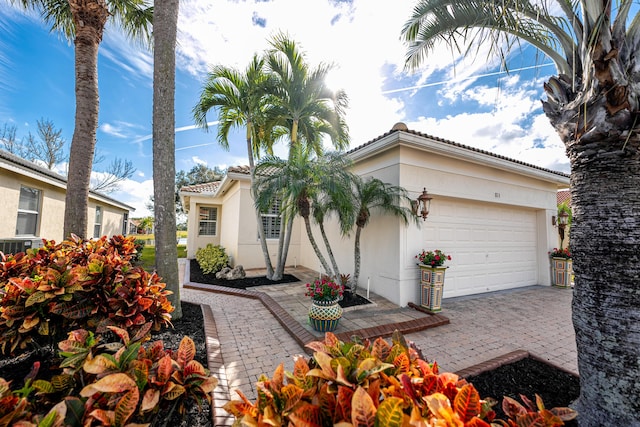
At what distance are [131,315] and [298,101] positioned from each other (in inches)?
266

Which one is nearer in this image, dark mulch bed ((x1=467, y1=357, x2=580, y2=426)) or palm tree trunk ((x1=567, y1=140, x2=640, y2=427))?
palm tree trunk ((x1=567, y1=140, x2=640, y2=427))

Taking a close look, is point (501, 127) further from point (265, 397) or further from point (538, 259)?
point (538, 259)

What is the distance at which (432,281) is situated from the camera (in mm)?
5809

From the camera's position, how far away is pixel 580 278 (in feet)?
7.46

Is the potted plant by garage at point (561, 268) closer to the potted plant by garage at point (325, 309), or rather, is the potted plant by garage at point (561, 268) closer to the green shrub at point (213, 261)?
the potted plant by garage at point (325, 309)

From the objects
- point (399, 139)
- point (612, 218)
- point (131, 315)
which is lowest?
point (131, 315)

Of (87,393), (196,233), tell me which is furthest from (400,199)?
(196,233)

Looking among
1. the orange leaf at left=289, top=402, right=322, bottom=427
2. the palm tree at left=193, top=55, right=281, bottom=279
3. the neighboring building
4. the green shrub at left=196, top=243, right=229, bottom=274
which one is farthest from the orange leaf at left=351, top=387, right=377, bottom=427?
the green shrub at left=196, top=243, right=229, bottom=274

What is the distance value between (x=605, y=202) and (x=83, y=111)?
8967mm

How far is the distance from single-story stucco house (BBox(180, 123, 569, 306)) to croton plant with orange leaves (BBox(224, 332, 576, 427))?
5.03 m

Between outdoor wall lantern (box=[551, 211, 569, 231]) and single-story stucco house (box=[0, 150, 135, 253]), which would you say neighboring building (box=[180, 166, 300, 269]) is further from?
outdoor wall lantern (box=[551, 211, 569, 231])

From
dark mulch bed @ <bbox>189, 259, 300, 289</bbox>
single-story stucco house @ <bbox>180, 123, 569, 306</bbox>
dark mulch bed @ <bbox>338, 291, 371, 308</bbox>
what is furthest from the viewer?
dark mulch bed @ <bbox>189, 259, 300, 289</bbox>

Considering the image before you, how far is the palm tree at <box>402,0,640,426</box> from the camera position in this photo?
202 cm

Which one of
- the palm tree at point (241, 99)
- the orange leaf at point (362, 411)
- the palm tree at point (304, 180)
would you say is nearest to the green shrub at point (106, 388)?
the orange leaf at point (362, 411)
